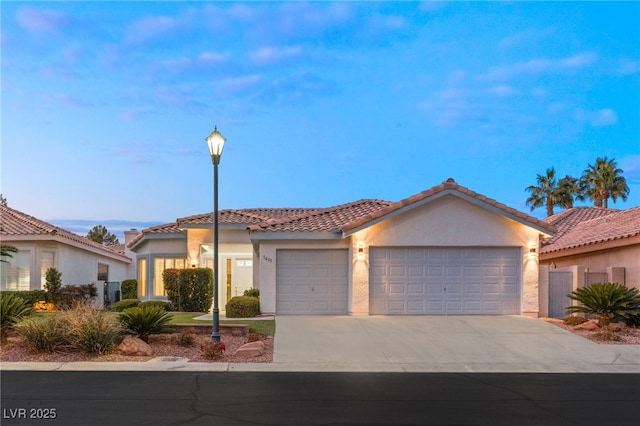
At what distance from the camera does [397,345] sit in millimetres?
14516

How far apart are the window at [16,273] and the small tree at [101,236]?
173ft

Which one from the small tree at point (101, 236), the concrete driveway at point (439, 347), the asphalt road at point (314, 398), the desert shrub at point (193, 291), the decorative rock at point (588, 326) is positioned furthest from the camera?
the small tree at point (101, 236)

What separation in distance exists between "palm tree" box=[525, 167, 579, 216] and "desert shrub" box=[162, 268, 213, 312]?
134ft

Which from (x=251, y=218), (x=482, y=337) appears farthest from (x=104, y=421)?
(x=251, y=218)

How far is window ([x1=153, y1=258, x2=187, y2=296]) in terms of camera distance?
2600 centimetres

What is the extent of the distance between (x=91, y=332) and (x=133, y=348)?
0.99 metres

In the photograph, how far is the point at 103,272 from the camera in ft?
113

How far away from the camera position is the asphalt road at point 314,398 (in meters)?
8.01

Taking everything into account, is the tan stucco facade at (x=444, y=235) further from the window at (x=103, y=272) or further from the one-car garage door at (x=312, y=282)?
the window at (x=103, y=272)

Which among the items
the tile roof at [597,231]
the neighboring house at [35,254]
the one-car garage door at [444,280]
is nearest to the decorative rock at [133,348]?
the one-car garage door at [444,280]

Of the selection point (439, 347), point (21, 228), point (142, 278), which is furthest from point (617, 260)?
point (21, 228)

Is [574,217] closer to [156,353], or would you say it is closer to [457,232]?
[457,232]

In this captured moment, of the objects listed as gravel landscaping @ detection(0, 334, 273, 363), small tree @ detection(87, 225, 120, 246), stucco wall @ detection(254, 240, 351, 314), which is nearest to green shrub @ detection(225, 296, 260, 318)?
stucco wall @ detection(254, 240, 351, 314)

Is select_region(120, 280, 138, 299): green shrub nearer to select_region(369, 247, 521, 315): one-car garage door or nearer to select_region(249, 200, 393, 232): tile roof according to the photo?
select_region(249, 200, 393, 232): tile roof
